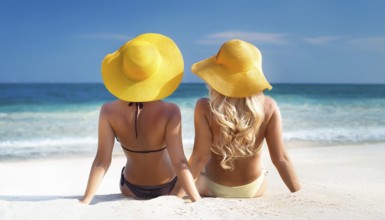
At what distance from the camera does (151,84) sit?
2830 mm

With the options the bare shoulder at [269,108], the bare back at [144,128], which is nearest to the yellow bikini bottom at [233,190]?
the bare back at [144,128]

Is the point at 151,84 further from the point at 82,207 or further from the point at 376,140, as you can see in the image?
the point at 376,140

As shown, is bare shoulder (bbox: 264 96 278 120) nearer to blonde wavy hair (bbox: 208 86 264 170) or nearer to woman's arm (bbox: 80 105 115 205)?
blonde wavy hair (bbox: 208 86 264 170)

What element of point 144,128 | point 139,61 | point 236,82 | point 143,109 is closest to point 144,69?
point 139,61

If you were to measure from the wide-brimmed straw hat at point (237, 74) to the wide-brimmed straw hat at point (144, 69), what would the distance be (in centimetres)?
20

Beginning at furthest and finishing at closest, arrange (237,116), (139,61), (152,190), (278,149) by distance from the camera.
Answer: (152,190) < (278,149) < (237,116) < (139,61)

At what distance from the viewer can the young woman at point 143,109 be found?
9.23ft

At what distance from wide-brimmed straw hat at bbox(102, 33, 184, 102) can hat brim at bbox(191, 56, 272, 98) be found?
207mm

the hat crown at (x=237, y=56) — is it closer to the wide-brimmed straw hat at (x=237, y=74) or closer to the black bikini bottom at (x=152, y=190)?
the wide-brimmed straw hat at (x=237, y=74)

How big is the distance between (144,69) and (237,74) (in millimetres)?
607

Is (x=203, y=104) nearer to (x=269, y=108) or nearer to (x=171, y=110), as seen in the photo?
(x=171, y=110)

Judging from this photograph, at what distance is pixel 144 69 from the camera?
9.15 feet

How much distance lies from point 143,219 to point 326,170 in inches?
150

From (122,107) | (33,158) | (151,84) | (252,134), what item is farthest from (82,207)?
(33,158)
